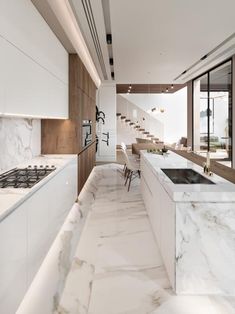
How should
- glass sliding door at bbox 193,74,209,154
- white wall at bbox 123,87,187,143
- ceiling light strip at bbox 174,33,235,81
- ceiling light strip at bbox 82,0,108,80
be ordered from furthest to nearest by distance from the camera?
white wall at bbox 123,87,187,143 < glass sliding door at bbox 193,74,209,154 < ceiling light strip at bbox 174,33,235,81 < ceiling light strip at bbox 82,0,108,80

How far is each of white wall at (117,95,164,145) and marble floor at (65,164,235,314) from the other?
11.0m

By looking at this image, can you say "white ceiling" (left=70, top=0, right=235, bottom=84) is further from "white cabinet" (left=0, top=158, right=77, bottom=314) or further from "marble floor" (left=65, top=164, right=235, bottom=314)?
"marble floor" (left=65, top=164, right=235, bottom=314)

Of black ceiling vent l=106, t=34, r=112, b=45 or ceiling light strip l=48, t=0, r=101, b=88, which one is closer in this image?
ceiling light strip l=48, t=0, r=101, b=88

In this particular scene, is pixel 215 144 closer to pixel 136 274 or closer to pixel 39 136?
pixel 39 136

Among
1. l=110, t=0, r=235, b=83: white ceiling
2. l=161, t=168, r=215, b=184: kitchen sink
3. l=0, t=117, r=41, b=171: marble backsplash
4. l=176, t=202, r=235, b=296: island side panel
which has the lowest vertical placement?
l=176, t=202, r=235, b=296: island side panel

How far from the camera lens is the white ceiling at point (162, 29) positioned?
143 inches

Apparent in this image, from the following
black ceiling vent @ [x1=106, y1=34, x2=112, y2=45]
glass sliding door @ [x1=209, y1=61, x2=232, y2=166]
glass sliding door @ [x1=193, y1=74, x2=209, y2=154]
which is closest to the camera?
black ceiling vent @ [x1=106, y1=34, x2=112, y2=45]

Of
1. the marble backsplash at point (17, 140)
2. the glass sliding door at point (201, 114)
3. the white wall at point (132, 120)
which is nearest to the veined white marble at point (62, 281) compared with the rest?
the marble backsplash at point (17, 140)

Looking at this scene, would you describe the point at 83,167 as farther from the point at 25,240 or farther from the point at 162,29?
the point at 25,240

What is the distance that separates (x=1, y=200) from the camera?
74.1 inches

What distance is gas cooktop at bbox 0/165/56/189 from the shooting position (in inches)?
92.8

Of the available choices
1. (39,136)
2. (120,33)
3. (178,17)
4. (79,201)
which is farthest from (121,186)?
(178,17)

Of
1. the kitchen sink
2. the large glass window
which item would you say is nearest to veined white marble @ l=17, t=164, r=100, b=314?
the kitchen sink

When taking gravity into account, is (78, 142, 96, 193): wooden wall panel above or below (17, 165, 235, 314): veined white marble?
above
